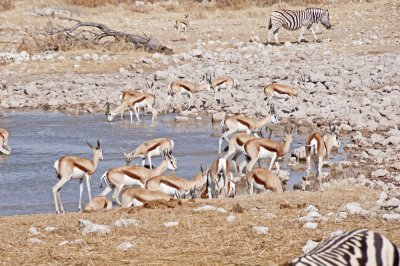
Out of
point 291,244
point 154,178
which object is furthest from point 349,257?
point 154,178

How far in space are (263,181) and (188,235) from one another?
3.28 metres

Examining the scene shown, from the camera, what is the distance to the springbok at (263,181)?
31.6ft

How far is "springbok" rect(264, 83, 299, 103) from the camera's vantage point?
50.9 ft

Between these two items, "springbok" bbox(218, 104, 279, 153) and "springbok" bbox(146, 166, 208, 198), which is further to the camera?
"springbok" bbox(218, 104, 279, 153)

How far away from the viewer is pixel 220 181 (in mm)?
10195

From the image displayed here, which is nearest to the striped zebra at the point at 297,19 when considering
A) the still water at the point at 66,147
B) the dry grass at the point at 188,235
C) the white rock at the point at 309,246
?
the still water at the point at 66,147

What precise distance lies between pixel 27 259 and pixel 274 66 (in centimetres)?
1350

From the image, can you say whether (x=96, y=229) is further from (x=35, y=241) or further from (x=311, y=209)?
(x=311, y=209)

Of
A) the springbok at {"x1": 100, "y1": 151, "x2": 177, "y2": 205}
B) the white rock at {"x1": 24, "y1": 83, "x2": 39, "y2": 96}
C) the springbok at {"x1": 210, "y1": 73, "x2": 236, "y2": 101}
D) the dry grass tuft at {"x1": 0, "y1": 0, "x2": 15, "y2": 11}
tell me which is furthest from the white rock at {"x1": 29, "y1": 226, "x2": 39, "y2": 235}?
the dry grass tuft at {"x1": 0, "y1": 0, "x2": 15, "y2": 11}

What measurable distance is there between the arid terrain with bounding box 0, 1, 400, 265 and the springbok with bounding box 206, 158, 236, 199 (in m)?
1.16

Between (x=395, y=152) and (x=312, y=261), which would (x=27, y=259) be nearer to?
(x=312, y=261)

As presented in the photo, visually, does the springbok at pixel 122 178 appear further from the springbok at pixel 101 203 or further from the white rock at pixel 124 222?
the white rock at pixel 124 222

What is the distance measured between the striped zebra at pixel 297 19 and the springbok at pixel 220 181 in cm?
1400

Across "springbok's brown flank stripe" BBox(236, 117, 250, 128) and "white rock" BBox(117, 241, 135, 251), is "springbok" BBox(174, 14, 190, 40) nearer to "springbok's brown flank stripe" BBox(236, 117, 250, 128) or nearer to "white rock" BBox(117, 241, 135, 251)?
"springbok's brown flank stripe" BBox(236, 117, 250, 128)
